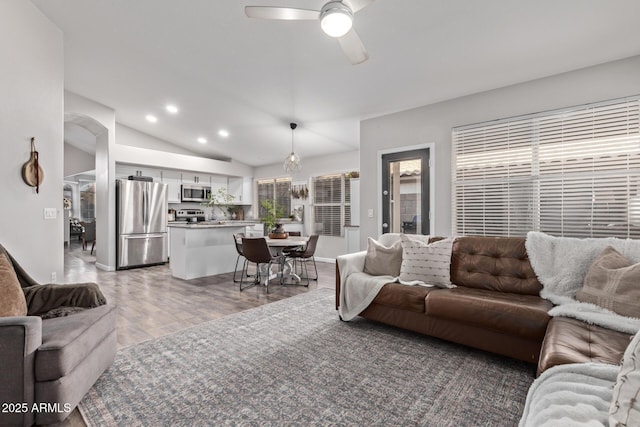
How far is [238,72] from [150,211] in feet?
12.6

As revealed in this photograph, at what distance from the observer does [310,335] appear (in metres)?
2.73

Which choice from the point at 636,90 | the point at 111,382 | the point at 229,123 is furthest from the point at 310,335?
the point at 229,123

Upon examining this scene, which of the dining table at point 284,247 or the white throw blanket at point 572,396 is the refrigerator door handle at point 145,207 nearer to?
the dining table at point 284,247

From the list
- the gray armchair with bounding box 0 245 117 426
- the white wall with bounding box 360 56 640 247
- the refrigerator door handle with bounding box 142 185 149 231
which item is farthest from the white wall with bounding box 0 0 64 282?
the white wall with bounding box 360 56 640 247

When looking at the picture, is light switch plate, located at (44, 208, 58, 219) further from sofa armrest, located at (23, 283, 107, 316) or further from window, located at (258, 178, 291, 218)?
window, located at (258, 178, 291, 218)

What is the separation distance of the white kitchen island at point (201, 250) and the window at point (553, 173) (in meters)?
3.85

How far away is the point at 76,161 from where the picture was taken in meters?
8.59

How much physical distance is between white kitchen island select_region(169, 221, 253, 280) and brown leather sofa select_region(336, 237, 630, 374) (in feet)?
9.79

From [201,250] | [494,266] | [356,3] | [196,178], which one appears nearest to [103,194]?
[196,178]

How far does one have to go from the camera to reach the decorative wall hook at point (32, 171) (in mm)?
2921

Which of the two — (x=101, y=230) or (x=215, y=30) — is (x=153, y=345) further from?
(x=101, y=230)

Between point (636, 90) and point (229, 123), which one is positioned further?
point (229, 123)

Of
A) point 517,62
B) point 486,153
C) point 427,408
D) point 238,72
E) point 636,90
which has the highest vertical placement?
point 238,72

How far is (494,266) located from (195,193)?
6.79 metres
